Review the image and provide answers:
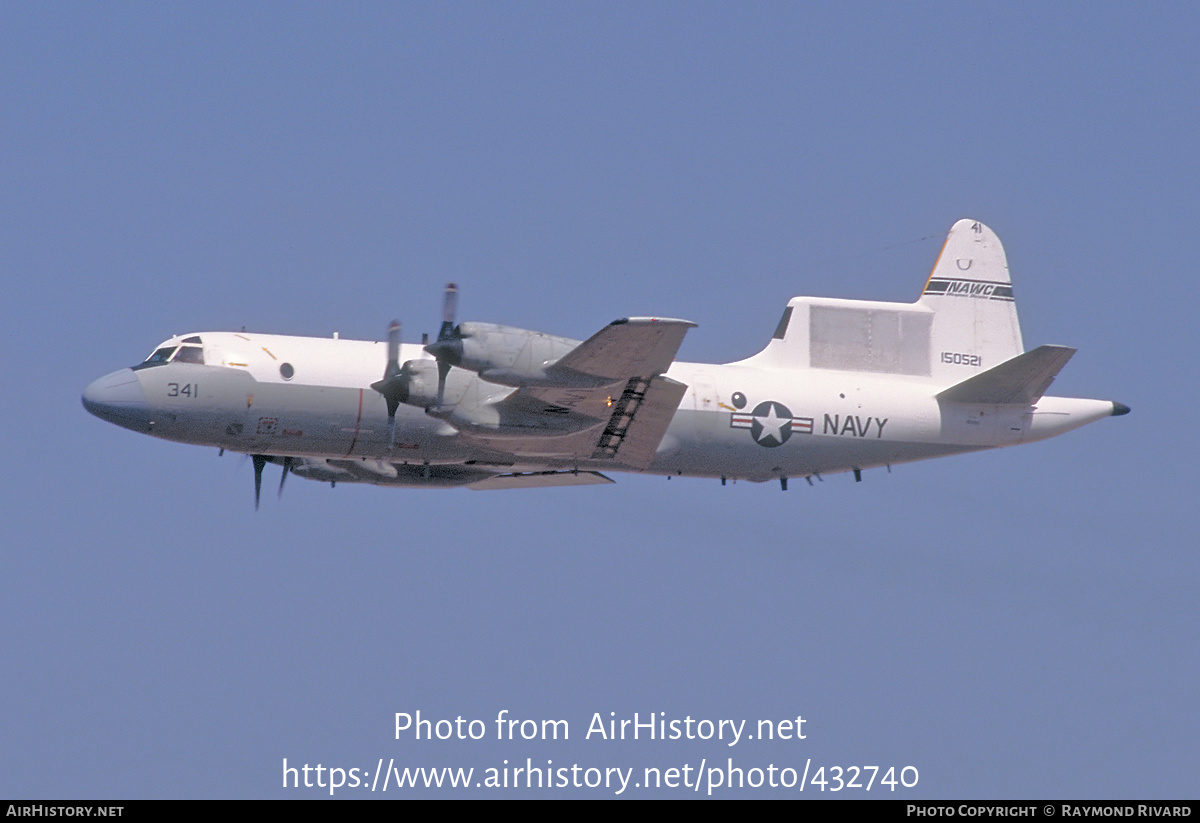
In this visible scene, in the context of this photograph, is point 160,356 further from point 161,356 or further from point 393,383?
point 393,383

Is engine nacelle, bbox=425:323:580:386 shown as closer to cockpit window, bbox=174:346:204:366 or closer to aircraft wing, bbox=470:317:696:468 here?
aircraft wing, bbox=470:317:696:468

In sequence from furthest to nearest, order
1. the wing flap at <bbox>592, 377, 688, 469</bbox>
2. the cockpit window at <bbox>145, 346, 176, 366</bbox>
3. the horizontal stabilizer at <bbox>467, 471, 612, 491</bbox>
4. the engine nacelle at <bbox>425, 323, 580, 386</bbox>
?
the horizontal stabilizer at <bbox>467, 471, 612, 491</bbox>
the cockpit window at <bbox>145, 346, 176, 366</bbox>
the wing flap at <bbox>592, 377, 688, 469</bbox>
the engine nacelle at <bbox>425, 323, 580, 386</bbox>

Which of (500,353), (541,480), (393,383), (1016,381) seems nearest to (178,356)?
(393,383)

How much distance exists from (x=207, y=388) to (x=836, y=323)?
11.9 m

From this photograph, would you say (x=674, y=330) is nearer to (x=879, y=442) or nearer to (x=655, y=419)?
(x=655, y=419)

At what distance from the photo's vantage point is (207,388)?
2880 cm

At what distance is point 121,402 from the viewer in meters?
28.8

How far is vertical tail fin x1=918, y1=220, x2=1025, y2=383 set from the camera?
3356cm

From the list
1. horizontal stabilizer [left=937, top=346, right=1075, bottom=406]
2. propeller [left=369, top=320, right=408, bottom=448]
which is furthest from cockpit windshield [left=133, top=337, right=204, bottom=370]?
horizontal stabilizer [left=937, top=346, right=1075, bottom=406]

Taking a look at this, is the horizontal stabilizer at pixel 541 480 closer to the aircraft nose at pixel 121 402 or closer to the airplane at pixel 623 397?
the airplane at pixel 623 397

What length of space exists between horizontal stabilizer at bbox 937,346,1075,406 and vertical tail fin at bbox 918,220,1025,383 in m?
1.29

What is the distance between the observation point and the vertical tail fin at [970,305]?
33562mm

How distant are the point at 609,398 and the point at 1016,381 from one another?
8.12 m
